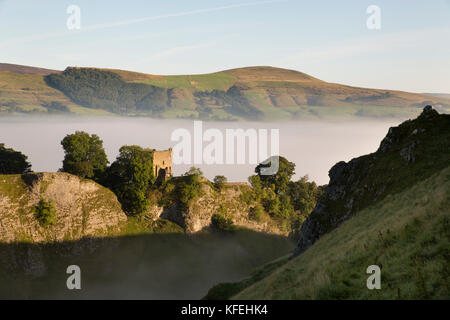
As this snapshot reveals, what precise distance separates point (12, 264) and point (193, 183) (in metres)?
44.7

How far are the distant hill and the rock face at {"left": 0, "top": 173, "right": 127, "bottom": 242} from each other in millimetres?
42861

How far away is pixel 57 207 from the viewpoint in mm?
84125

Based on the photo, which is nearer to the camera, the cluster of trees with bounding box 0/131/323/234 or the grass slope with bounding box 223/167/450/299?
the grass slope with bounding box 223/167/450/299

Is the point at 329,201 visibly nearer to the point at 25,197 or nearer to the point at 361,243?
the point at 361,243

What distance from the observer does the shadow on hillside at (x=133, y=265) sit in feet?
249

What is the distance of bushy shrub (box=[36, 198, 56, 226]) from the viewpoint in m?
81.0

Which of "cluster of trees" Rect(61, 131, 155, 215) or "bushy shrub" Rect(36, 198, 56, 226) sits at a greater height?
"cluster of trees" Rect(61, 131, 155, 215)

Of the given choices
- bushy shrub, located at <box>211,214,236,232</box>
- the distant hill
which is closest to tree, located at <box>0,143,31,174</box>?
bushy shrub, located at <box>211,214,236,232</box>

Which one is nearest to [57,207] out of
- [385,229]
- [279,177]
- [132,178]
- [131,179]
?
[131,179]

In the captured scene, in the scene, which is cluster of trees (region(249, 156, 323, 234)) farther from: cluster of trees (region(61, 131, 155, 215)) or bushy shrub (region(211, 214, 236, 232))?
cluster of trees (region(61, 131, 155, 215))

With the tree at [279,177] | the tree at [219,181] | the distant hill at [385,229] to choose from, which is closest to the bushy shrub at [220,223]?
the tree at [219,181]

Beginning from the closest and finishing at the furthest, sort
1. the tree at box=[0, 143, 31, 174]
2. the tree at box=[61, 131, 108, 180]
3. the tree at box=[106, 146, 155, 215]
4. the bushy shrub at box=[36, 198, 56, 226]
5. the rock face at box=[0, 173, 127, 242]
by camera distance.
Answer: the rock face at box=[0, 173, 127, 242]
the bushy shrub at box=[36, 198, 56, 226]
the tree at box=[61, 131, 108, 180]
the tree at box=[106, 146, 155, 215]
the tree at box=[0, 143, 31, 174]
